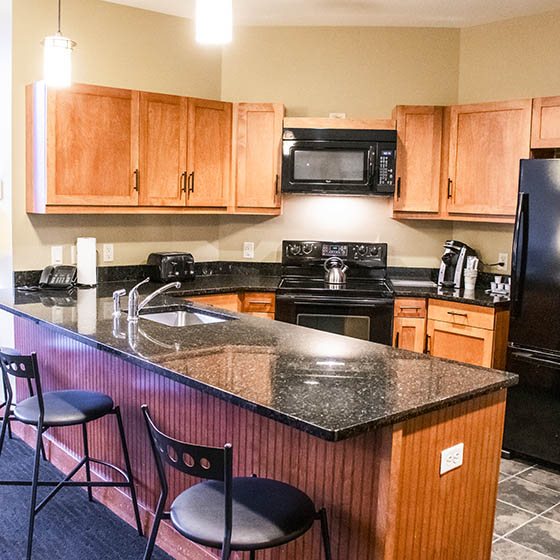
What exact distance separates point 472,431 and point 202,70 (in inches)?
141

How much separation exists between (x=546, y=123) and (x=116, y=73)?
8.90ft

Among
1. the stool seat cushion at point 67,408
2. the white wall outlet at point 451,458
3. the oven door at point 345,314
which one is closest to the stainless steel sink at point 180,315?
the stool seat cushion at point 67,408

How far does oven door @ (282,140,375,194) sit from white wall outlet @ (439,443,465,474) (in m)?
2.81

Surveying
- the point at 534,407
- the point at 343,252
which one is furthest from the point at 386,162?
the point at 534,407

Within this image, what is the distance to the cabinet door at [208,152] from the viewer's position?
4.52 m

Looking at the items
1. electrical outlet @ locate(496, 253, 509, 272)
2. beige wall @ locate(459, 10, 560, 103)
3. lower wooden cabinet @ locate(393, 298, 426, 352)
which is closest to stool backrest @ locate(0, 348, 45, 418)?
lower wooden cabinet @ locate(393, 298, 426, 352)

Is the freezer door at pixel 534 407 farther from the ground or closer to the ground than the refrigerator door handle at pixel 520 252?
closer to the ground

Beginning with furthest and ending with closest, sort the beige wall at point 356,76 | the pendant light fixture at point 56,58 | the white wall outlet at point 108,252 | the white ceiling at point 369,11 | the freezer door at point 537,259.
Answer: the beige wall at point 356,76
the white wall outlet at point 108,252
the white ceiling at point 369,11
the freezer door at point 537,259
the pendant light fixture at point 56,58

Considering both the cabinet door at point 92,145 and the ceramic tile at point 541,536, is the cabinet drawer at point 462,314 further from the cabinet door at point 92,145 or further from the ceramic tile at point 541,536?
the cabinet door at point 92,145

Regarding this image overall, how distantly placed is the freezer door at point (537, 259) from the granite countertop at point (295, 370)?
154 cm

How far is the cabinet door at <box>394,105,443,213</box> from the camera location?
181 inches

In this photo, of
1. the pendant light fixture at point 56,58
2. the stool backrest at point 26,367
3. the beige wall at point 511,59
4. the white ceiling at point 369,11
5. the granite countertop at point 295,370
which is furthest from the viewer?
the beige wall at point 511,59

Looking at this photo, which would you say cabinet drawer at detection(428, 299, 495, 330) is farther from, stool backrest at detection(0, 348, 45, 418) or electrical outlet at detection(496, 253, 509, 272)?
stool backrest at detection(0, 348, 45, 418)

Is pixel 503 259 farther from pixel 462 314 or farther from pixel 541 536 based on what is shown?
pixel 541 536
